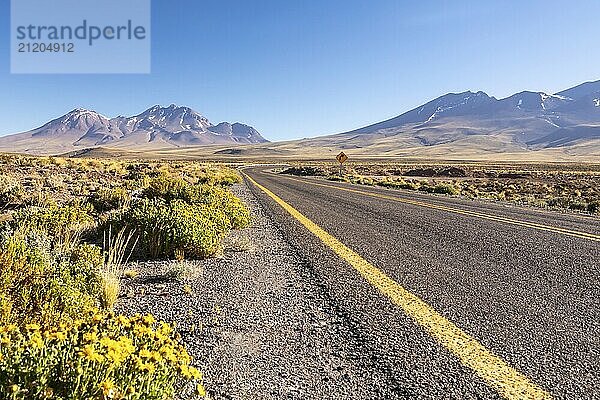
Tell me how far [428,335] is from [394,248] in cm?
332

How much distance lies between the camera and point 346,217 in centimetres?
1019

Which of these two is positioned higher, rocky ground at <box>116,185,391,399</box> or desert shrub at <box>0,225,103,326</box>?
desert shrub at <box>0,225,103,326</box>

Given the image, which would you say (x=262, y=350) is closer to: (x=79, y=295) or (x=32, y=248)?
(x=79, y=295)

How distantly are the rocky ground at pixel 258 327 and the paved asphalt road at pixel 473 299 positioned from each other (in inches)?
5.6

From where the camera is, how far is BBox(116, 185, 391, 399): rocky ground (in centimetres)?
256

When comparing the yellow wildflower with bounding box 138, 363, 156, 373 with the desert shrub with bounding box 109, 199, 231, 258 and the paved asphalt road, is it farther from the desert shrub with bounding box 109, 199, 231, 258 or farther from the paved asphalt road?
the desert shrub with bounding box 109, 199, 231, 258

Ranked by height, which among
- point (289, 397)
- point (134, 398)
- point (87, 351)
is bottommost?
point (289, 397)

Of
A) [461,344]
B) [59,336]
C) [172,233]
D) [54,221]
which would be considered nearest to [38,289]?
[59,336]

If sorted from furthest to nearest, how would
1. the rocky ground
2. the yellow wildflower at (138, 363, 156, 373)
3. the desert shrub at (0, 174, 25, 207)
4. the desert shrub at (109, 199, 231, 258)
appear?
the desert shrub at (0, 174, 25, 207), the desert shrub at (109, 199, 231, 258), the rocky ground, the yellow wildflower at (138, 363, 156, 373)

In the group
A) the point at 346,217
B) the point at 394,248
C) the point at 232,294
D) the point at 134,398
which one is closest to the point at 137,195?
the point at 346,217

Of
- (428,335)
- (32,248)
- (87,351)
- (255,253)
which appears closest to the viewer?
(87,351)

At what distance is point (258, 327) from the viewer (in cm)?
338

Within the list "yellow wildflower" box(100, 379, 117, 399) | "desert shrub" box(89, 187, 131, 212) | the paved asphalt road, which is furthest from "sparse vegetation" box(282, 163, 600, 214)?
"yellow wildflower" box(100, 379, 117, 399)

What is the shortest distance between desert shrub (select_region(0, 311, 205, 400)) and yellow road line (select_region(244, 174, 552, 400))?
1678 mm
